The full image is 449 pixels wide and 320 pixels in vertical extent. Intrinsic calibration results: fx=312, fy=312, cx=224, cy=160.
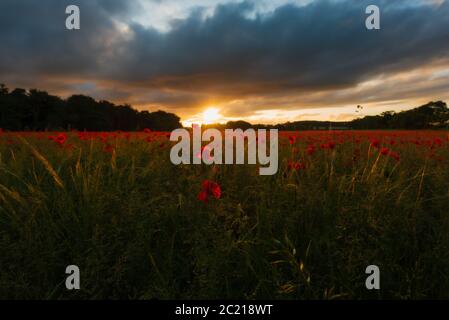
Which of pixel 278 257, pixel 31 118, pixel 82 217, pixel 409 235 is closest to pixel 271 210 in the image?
pixel 278 257

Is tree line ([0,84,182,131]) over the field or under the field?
over

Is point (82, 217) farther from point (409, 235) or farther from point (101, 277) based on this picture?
point (409, 235)

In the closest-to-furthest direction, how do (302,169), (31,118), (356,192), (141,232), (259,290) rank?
(259,290) → (141,232) → (356,192) → (302,169) → (31,118)

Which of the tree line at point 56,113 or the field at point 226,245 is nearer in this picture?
the field at point 226,245

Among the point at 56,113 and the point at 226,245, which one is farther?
the point at 56,113

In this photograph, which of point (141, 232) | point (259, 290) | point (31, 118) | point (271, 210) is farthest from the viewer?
point (31, 118)

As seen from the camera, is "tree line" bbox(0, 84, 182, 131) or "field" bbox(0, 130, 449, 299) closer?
"field" bbox(0, 130, 449, 299)

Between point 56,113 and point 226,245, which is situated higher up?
point 56,113

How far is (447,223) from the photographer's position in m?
2.21

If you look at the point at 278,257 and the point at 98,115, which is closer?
the point at 278,257

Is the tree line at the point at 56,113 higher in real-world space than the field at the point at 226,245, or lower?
higher

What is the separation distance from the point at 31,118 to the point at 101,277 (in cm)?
3585

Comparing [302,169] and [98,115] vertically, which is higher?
[98,115]
